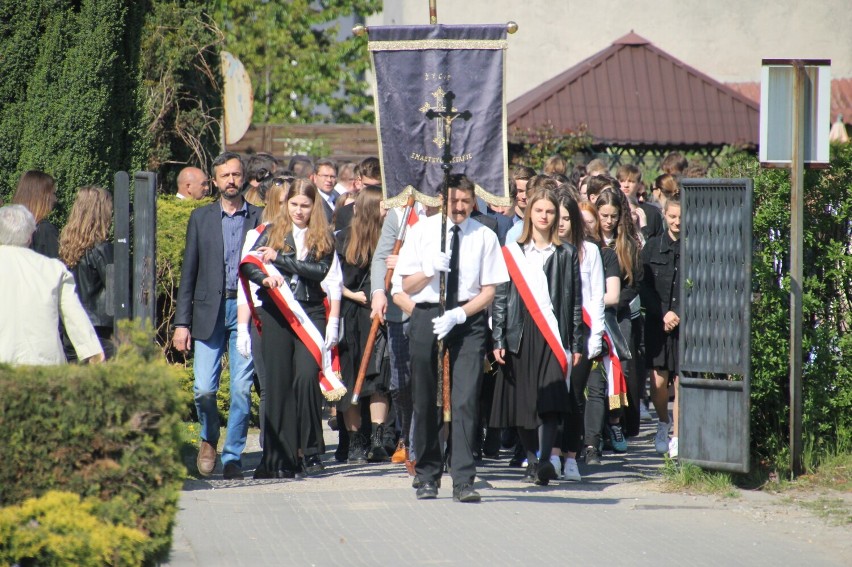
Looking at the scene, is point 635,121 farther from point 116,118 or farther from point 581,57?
point 116,118

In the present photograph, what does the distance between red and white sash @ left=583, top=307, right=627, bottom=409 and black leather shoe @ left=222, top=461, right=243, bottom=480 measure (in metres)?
2.87

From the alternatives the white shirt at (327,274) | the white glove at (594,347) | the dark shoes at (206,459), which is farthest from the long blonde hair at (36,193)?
the white glove at (594,347)

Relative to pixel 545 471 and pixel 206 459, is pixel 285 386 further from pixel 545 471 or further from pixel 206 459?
pixel 545 471

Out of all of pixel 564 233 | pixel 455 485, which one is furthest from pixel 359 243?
pixel 455 485

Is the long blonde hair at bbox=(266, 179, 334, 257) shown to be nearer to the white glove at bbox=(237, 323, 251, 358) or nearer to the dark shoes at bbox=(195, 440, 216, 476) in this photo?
the white glove at bbox=(237, 323, 251, 358)

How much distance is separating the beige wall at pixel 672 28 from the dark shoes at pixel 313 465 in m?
21.9

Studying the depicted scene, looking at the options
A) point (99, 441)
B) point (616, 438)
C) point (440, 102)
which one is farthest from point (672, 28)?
point (99, 441)

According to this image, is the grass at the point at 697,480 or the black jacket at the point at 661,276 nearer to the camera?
the grass at the point at 697,480

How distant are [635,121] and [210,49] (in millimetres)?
11640

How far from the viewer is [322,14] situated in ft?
104

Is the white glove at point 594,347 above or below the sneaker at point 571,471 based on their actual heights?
above

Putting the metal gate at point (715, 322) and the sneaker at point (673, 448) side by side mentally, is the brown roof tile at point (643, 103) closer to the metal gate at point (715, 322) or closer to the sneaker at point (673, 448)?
the sneaker at point (673, 448)

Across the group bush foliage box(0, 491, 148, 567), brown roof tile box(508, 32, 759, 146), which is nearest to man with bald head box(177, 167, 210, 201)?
bush foliage box(0, 491, 148, 567)

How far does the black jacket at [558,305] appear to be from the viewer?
900 centimetres
